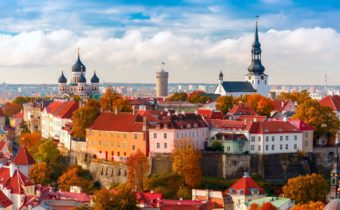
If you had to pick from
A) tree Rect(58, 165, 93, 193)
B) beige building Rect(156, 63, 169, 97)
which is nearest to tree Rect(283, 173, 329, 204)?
tree Rect(58, 165, 93, 193)

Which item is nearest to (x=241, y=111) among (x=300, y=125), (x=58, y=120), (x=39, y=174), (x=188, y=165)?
(x=300, y=125)

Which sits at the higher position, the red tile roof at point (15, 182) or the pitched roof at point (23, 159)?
the pitched roof at point (23, 159)

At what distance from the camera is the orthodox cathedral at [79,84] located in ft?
433

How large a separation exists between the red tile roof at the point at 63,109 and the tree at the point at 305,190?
3481 cm

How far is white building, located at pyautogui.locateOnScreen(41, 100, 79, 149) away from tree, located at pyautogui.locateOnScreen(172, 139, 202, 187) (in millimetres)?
20522

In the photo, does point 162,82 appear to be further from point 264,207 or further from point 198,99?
point 264,207

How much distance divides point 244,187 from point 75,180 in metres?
18.1

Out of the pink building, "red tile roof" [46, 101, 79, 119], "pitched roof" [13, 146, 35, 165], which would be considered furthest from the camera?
"red tile roof" [46, 101, 79, 119]

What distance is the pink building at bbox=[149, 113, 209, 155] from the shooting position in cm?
6750

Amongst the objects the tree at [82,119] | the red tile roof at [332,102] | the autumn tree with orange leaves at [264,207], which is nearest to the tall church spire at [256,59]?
Result: the red tile roof at [332,102]

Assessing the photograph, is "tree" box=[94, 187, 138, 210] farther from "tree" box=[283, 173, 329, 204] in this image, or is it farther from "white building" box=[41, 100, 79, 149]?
"white building" box=[41, 100, 79, 149]

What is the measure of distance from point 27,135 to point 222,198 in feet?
135

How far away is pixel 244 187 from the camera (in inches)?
2343

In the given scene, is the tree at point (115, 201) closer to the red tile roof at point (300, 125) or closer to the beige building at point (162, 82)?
the red tile roof at point (300, 125)
